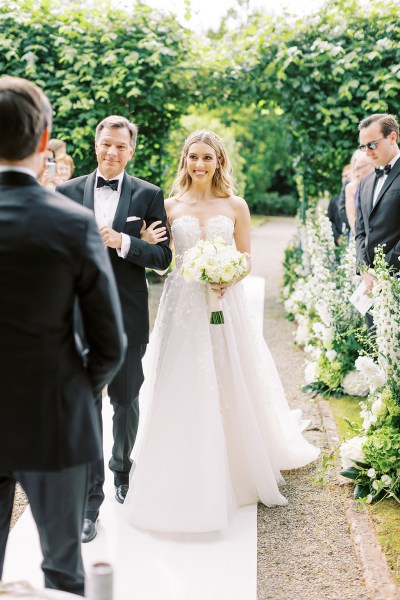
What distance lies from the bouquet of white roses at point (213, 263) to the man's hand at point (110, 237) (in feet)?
1.60

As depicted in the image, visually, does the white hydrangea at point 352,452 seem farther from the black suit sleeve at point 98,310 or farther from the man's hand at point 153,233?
the black suit sleeve at point 98,310

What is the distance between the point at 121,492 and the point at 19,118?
8.84ft

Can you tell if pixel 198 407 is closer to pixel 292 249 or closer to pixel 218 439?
pixel 218 439

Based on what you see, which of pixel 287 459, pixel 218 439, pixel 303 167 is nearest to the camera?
pixel 218 439

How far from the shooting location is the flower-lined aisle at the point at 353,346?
4070 mm

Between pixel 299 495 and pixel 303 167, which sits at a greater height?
pixel 303 167

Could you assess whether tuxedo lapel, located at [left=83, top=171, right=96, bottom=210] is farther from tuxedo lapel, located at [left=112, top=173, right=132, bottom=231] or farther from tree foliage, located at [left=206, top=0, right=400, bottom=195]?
tree foliage, located at [left=206, top=0, right=400, bottom=195]

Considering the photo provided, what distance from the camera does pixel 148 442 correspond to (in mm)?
3920

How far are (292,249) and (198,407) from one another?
6.92m

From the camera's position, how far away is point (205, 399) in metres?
3.92

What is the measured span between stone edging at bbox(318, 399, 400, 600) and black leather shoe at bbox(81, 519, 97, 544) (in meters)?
1.35

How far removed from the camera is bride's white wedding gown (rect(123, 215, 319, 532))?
3771 mm

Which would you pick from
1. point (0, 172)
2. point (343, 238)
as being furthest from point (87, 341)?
point (343, 238)

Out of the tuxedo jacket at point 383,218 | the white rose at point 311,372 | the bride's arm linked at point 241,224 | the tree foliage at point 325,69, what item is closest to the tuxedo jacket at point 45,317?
the bride's arm linked at point 241,224
